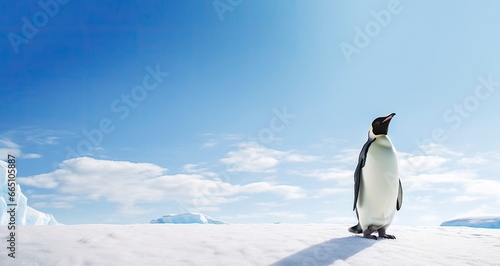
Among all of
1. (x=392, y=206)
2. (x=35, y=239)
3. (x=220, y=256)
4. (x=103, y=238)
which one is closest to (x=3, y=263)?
(x=35, y=239)

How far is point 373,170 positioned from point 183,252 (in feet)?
9.34

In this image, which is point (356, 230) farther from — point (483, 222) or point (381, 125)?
point (483, 222)

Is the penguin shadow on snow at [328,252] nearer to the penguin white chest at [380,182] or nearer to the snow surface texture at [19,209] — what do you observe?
the penguin white chest at [380,182]

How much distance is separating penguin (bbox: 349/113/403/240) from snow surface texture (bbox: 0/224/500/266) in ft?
1.01

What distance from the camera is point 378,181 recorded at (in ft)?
18.0

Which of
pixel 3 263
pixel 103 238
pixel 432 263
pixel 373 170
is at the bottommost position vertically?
pixel 432 263

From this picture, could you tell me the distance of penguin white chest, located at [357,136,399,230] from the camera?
Result: 18.0 ft

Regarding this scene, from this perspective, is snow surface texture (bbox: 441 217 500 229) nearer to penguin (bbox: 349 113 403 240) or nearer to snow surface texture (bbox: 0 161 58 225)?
penguin (bbox: 349 113 403 240)

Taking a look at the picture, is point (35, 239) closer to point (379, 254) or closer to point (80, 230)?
point (80, 230)

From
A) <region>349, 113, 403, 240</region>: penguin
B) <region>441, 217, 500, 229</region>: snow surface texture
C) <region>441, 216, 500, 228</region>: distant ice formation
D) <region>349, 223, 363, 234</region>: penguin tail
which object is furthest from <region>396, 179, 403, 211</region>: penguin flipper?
<region>441, 216, 500, 228</region>: distant ice formation

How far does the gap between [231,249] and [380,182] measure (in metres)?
2.39

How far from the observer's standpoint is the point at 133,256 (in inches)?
154

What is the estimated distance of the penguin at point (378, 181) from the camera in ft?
→ 18.0

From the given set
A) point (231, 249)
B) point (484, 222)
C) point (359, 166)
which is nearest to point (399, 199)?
point (359, 166)
